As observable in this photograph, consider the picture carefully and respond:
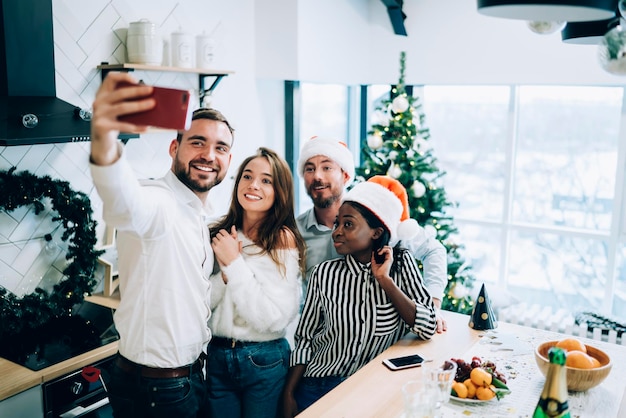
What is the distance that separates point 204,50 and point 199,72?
0.14 m

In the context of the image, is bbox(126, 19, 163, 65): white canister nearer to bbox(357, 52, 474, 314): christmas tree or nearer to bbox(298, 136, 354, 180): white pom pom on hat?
bbox(298, 136, 354, 180): white pom pom on hat

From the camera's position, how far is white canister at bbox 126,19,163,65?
9.62ft

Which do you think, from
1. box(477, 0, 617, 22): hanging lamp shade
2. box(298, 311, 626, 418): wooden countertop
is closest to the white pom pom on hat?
box(298, 311, 626, 418): wooden countertop

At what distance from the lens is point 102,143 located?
1356 mm

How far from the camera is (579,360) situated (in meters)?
1.80

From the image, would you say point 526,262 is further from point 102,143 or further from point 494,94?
point 102,143

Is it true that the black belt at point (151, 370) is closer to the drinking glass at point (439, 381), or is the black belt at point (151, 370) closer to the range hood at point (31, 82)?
the drinking glass at point (439, 381)

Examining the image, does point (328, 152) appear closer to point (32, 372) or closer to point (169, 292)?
point (169, 292)

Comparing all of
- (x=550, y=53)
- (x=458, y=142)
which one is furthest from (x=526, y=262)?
(x=550, y=53)

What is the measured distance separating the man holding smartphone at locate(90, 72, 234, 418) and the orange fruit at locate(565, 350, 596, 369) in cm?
112

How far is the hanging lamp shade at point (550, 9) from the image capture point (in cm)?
126

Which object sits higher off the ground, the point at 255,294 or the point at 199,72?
the point at 199,72

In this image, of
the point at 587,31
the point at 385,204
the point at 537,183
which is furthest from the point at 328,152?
the point at 537,183

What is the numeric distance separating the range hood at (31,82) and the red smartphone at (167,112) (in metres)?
1.17
